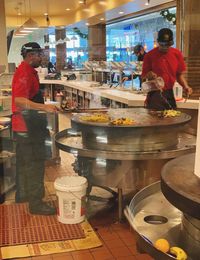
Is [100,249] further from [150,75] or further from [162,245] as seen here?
[150,75]

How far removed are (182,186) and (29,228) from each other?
200cm

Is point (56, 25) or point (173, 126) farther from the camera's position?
point (56, 25)

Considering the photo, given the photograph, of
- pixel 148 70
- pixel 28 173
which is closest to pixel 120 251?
pixel 28 173

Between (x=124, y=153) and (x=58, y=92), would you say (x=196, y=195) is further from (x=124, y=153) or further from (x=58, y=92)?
(x=58, y=92)

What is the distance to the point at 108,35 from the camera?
20.5 feet

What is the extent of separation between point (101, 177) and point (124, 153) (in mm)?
315

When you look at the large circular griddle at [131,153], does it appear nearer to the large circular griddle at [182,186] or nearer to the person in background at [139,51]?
the large circular griddle at [182,186]

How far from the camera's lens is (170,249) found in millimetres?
1019

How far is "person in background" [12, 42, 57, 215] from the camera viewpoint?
9.83 feet

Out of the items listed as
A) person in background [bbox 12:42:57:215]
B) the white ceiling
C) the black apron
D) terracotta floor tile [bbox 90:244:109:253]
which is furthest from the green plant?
terracotta floor tile [bbox 90:244:109:253]

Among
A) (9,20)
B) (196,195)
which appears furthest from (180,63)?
(196,195)

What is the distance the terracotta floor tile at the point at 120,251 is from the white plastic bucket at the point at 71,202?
1.50 ft

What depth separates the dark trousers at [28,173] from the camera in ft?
10.5

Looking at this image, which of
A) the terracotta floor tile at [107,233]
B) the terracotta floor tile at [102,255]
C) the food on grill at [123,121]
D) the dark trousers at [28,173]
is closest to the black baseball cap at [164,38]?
the food on grill at [123,121]
